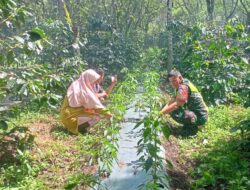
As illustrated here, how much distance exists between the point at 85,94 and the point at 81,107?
0.79 ft

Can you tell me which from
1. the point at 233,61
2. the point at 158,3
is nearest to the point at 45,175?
the point at 233,61

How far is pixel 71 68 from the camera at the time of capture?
8.69m

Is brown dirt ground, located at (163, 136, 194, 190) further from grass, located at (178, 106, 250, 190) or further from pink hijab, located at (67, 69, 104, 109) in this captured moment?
pink hijab, located at (67, 69, 104, 109)

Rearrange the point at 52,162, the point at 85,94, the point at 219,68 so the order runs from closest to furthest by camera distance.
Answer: the point at 52,162, the point at 85,94, the point at 219,68

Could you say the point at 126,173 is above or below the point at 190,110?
below

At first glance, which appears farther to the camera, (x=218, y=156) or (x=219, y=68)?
(x=219, y=68)

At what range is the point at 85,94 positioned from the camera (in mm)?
6145

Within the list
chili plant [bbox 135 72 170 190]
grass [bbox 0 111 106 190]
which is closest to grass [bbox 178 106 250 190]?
chili plant [bbox 135 72 170 190]

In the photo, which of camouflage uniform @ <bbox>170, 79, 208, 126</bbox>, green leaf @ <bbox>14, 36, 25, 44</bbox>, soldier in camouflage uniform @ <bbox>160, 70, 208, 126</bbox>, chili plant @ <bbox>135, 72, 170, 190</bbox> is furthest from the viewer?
camouflage uniform @ <bbox>170, 79, 208, 126</bbox>

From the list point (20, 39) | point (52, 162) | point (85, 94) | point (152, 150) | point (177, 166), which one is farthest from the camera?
point (85, 94)

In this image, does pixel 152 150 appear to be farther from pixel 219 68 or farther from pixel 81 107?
pixel 219 68

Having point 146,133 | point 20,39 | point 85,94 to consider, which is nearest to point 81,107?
point 85,94

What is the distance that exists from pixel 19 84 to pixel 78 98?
234 centimetres

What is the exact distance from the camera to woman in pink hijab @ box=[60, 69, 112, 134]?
6.11 metres
